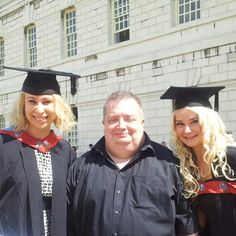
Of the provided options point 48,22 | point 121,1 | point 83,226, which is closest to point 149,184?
point 83,226

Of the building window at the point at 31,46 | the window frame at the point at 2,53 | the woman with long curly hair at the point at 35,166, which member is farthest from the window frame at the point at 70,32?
the woman with long curly hair at the point at 35,166

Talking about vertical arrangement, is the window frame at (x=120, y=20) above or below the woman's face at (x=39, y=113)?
above

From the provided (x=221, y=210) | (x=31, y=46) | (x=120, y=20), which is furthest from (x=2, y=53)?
(x=221, y=210)

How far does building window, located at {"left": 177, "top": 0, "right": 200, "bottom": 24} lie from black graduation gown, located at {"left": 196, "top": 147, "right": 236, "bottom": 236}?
10661 millimetres

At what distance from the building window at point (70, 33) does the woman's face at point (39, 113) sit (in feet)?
50.3

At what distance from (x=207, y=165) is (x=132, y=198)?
0.69 metres

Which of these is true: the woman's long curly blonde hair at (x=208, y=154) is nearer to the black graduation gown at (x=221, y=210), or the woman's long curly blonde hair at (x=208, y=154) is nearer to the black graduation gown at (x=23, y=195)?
the black graduation gown at (x=221, y=210)

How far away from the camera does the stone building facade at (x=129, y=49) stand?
1250 centimetres

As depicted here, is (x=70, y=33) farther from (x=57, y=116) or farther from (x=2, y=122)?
(x=57, y=116)

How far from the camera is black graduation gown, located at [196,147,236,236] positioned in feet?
10.8

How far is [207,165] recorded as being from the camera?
3.46m

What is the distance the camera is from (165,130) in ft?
46.7

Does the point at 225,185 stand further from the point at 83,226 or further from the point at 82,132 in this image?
the point at 82,132

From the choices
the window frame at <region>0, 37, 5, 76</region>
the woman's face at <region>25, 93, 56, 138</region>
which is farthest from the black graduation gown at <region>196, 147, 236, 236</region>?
the window frame at <region>0, 37, 5, 76</region>
